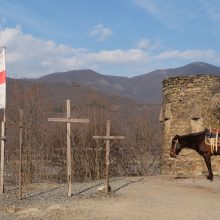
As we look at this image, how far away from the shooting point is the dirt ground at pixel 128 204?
10422 mm

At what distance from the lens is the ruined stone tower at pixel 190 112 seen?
692 inches

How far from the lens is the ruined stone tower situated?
1758cm

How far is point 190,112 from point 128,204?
22.9ft

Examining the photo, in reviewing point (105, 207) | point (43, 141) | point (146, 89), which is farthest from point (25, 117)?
point (146, 89)

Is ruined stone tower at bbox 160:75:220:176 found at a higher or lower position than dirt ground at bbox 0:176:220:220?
higher

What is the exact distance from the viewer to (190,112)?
1761cm

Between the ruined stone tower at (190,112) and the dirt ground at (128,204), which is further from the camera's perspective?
the ruined stone tower at (190,112)

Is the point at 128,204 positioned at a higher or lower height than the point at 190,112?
lower

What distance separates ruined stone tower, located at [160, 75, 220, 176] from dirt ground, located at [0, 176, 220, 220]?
2840mm

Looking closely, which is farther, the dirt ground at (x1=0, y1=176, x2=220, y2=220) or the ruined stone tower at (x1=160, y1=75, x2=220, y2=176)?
the ruined stone tower at (x1=160, y1=75, x2=220, y2=176)

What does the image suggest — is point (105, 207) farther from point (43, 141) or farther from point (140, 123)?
point (140, 123)

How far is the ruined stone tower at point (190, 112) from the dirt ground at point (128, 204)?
9.32 feet

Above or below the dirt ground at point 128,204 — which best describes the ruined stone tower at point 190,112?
above

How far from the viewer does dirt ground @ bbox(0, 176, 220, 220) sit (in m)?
10.4
